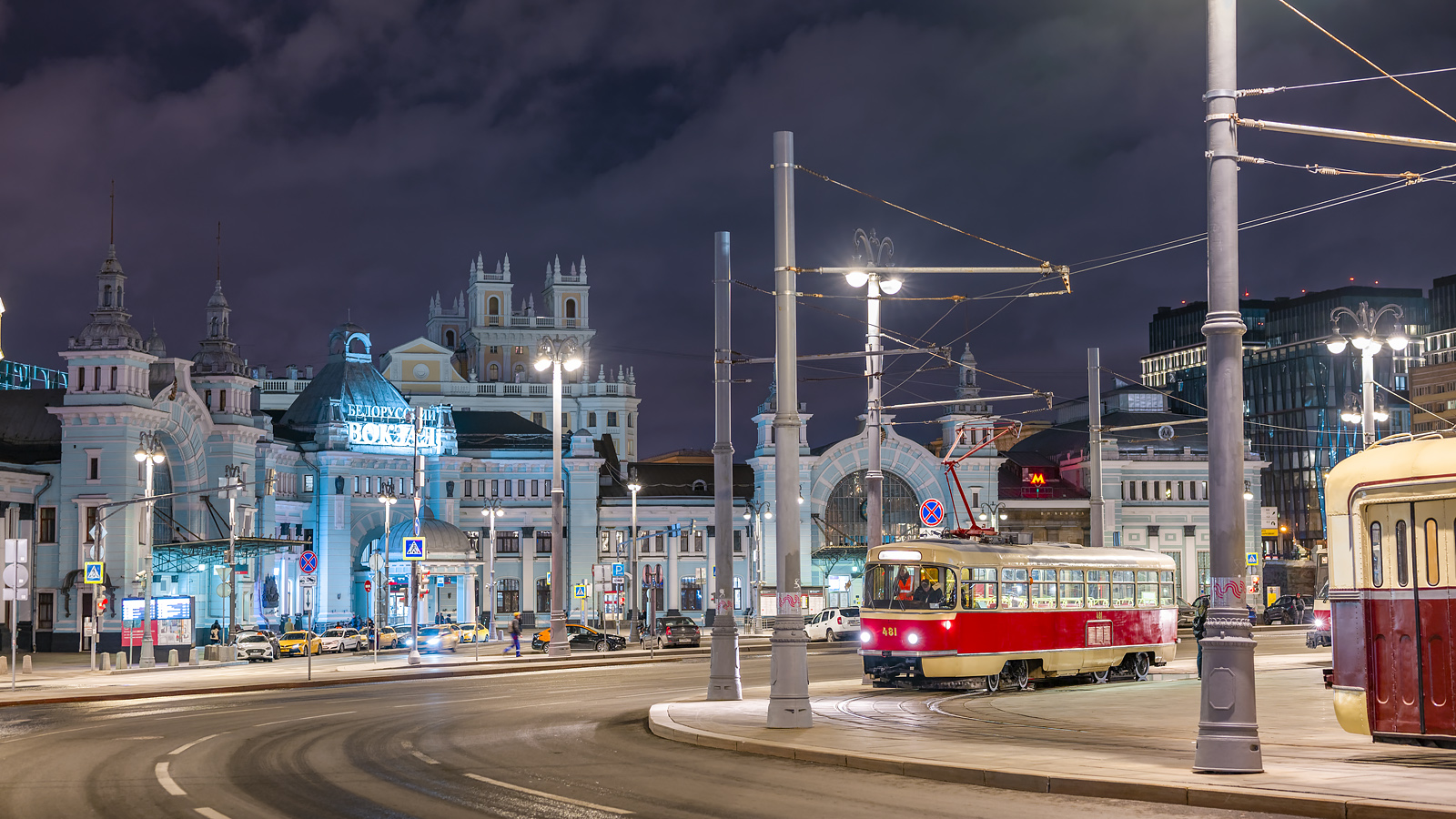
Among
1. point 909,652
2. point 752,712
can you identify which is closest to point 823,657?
point 909,652

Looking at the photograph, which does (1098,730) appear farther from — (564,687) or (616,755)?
(564,687)

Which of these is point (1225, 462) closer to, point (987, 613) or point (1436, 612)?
point (1436, 612)

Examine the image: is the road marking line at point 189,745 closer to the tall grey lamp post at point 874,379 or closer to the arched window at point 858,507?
the tall grey lamp post at point 874,379

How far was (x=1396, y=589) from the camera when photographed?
17016 millimetres

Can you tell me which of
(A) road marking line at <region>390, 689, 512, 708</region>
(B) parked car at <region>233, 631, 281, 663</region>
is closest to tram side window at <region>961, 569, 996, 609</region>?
(A) road marking line at <region>390, 689, 512, 708</region>

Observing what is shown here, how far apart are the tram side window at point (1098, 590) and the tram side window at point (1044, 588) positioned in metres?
1.59

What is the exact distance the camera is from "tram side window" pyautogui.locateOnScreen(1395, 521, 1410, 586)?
17.0m

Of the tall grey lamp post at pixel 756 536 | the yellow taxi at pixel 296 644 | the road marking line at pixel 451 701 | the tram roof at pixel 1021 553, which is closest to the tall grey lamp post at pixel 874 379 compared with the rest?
the tram roof at pixel 1021 553

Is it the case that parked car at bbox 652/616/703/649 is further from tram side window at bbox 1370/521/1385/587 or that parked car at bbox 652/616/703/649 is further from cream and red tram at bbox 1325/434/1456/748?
tram side window at bbox 1370/521/1385/587

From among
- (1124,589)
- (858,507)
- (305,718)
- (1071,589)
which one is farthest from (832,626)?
(305,718)

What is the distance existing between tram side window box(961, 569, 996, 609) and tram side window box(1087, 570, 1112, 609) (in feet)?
13.9

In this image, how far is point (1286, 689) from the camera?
3100 centimetres

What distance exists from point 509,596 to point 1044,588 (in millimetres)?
71864

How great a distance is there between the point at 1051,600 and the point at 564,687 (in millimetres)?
12227
